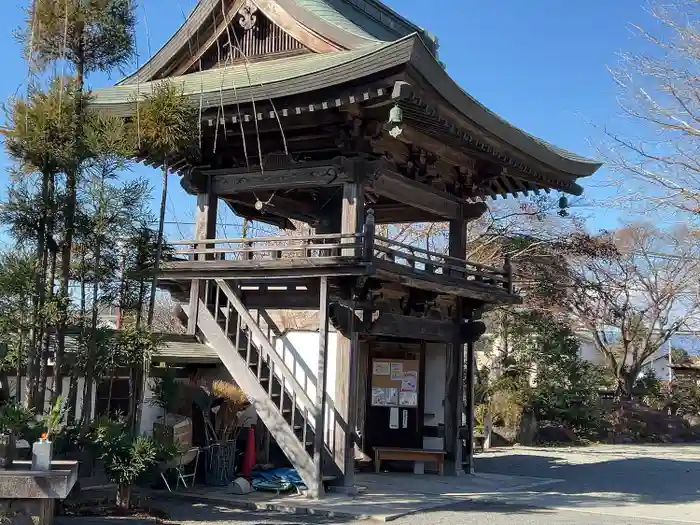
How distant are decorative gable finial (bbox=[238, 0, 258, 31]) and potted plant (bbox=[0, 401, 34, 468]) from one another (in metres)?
6.96

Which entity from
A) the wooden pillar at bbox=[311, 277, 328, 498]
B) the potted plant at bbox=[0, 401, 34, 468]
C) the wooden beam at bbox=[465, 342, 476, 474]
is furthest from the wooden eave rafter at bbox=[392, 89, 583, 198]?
the potted plant at bbox=[0, 401, 34, 468]

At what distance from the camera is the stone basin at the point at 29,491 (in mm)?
6961

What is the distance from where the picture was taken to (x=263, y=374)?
39.2 feet

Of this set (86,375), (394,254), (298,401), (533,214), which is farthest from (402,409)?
(533,214)

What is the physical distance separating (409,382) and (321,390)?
12.4ft

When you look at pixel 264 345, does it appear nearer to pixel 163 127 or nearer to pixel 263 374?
pixel 263 374

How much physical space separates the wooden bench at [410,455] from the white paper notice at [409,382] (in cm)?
110

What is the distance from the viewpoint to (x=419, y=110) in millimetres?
10805

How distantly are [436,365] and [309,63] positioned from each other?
18.9 ft

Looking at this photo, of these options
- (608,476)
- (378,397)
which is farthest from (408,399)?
(608,476)

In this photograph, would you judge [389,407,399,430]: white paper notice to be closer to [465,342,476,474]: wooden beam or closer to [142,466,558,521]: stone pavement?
[142,466,558,521]: stone pavement

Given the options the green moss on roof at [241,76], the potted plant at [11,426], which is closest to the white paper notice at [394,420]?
the green moss on roof at [241,76]

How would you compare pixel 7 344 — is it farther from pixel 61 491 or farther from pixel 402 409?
pixel 402 409

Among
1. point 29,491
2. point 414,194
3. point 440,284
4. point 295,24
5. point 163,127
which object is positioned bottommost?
point 29,491
